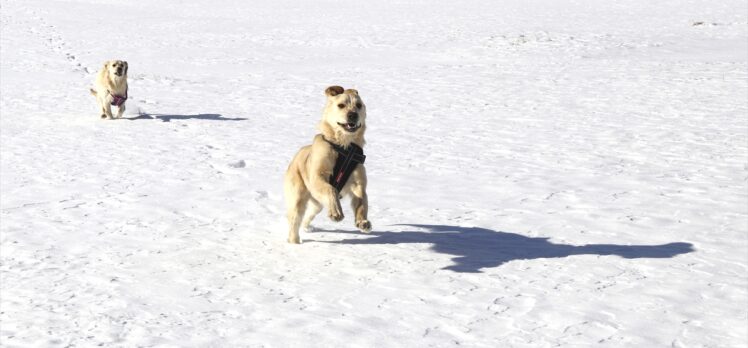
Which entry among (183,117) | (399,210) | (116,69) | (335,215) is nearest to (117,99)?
(116,69)

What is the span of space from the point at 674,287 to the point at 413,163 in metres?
5.52

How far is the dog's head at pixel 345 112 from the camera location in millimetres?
6934

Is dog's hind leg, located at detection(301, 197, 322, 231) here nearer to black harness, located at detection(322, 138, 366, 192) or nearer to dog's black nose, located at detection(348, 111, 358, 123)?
black harness, located at detection(322, 138, 366, 192)

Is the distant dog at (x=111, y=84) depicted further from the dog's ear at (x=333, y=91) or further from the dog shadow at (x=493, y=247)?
the dog's ear at (x=333, y=91)

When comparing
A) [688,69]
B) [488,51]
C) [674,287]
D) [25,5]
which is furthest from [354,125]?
[25,5]

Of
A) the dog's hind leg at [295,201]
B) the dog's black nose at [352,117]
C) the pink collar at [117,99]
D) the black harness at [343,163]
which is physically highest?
the dog's black nose at [352,117]

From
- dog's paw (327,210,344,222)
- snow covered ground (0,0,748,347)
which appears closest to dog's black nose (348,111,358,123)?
dog's paw (327,210,344,222)

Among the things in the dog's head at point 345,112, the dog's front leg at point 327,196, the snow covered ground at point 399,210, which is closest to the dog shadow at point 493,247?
the snow covered ground at point 399,210

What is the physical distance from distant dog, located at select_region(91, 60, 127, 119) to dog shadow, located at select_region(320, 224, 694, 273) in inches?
337

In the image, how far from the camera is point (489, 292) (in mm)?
6492

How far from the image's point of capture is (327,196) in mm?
6820

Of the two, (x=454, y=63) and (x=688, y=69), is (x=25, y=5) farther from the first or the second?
(x=688, y=69)

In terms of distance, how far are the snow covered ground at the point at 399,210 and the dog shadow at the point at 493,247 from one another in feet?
0.12

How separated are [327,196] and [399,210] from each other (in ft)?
8.16
